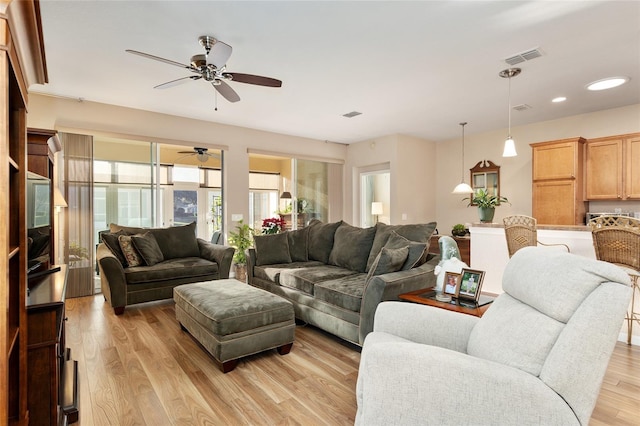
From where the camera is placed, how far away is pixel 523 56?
3066 millimetres

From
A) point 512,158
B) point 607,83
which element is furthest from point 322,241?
point 512,158

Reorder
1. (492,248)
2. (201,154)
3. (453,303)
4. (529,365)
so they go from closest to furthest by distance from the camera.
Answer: (529,365) < (453,303) < (492,248) < (201,154)

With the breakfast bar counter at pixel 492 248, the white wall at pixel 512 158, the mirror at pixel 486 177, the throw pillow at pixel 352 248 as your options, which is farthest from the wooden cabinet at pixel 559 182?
the throw pillow at pixel 352 248

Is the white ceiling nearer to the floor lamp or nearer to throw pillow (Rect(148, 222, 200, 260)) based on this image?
throw pillow (Rect(148, 222, 200, 260))

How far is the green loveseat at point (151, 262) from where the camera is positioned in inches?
141

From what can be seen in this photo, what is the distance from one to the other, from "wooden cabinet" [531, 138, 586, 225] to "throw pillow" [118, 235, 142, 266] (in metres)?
5.70

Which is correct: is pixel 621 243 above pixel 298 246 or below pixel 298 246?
above

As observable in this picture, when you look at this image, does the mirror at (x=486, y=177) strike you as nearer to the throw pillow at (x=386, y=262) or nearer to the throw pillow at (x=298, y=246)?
the throw pillow at (x=298, y=246)

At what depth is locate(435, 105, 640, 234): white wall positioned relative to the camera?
4.78 meters

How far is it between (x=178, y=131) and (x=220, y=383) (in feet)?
13.5

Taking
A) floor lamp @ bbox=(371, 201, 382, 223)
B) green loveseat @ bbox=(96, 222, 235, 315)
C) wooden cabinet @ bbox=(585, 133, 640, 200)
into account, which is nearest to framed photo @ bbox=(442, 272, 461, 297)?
green loveseat @ bbox=(96, 222, 235, 315)

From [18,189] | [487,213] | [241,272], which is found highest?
[18,189]

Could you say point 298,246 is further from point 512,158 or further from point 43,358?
point 512,158

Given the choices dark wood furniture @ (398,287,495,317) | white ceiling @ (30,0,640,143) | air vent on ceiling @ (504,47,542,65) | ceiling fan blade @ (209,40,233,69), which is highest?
white ceiling @ (30,0,640,143)
